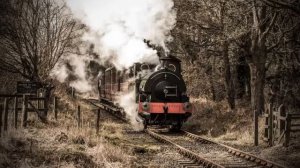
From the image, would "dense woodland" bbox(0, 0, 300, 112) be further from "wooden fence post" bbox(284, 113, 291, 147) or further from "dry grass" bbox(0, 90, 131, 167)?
"dry grass" bbox(0, 90, 131, 167)

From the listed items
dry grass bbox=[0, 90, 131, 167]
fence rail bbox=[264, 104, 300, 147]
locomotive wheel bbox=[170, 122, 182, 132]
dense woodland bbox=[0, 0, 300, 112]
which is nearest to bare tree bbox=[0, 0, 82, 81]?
dense woodland bbox=[0, 0, 300, 112]

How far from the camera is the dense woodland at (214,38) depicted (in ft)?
56.2

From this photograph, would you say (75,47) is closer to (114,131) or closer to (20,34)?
(20,34)

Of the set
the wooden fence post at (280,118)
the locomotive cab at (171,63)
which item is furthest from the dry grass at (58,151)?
the locomotive cab at (171,63)

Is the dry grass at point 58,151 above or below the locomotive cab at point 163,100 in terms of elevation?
below

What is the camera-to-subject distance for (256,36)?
1666 cm

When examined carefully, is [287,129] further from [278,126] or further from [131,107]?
[131,107]

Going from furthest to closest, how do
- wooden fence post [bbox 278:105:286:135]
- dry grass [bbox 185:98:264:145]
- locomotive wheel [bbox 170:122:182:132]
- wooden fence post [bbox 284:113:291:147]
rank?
locomotive wheel [bbox 170:122:182:132]
dry grass [bbox 185:98:264:145]
wooden fence post [bbox 278:105:286:135]
wooden fence post [bbox 284:113:291:147]

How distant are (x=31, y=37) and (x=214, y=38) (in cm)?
863

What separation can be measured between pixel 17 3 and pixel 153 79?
7.88 meters

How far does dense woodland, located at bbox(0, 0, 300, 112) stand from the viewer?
1714 centimetres

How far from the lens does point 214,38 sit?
19.5m

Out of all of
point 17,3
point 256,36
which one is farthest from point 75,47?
point 256,36

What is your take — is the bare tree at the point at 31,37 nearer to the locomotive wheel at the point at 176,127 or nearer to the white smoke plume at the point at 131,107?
the white smoke plume at the point at 131,107
